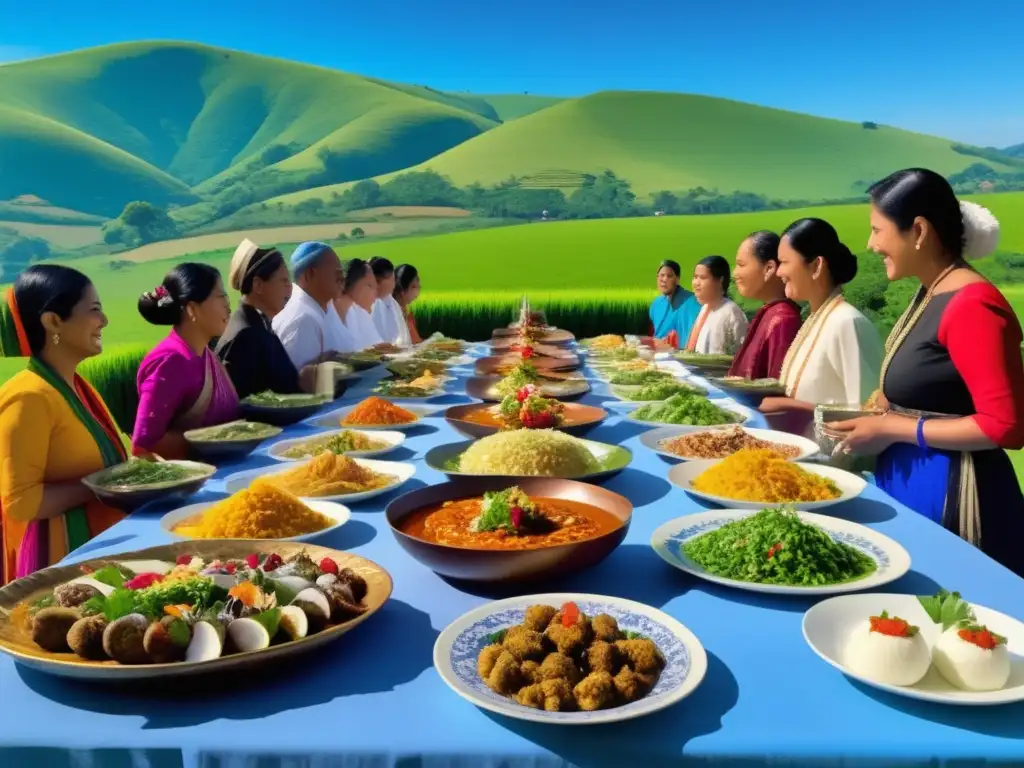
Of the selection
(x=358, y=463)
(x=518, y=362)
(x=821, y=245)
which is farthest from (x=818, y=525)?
(x=518, y=362)

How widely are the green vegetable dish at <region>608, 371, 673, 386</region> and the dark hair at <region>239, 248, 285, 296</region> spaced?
2.23 metres

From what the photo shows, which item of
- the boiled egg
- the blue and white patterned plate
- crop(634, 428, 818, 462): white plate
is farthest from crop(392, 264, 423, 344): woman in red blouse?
the boiled egg

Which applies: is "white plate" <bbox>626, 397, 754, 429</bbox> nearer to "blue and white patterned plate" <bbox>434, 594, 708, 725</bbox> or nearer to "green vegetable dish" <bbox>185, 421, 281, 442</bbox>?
"green vegetable dish" <bbox>185, 421, 281, 442</bbox>

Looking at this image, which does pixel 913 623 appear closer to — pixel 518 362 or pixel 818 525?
pixel 818 525

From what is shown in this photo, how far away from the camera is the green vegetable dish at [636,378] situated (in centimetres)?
461

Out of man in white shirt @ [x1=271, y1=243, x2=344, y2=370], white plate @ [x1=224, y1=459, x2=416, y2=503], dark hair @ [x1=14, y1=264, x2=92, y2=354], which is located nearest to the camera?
white plate @ [x1=224, y1=459, x2=416, y2=503]

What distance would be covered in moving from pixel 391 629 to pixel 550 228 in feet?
106

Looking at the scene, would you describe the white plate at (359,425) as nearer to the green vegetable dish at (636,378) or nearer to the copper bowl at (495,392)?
the copper bowl at (495,392)

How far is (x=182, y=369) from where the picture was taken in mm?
3434

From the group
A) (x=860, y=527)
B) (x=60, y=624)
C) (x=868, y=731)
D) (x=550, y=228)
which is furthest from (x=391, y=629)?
(x=550, y=228)

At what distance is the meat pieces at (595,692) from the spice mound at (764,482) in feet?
3.84

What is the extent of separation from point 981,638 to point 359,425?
2.66 m

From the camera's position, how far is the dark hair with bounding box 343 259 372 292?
7.43 metres

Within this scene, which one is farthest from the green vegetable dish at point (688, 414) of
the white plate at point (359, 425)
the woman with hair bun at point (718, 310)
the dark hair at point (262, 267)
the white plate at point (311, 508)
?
the woman with hair bun at point (718, 310)
